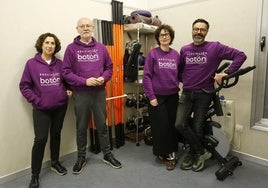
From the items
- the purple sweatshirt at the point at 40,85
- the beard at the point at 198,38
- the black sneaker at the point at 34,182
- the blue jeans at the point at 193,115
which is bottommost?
the black sneaker at the point at 34,182

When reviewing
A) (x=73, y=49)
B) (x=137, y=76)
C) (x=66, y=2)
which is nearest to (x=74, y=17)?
(x=66, y=2)

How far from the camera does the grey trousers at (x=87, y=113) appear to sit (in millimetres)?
2523

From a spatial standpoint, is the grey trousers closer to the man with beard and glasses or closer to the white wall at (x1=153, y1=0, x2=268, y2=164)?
the man with beard and glasses

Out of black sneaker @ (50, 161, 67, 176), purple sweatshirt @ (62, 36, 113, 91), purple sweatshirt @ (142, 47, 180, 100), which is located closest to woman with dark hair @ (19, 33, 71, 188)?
purple sweatshirt @ (62, 36, 113, 91)

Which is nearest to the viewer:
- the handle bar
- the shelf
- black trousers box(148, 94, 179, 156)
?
the handle bar

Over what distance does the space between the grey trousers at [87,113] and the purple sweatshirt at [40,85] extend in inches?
9.0

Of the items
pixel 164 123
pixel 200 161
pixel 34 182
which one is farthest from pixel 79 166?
pixel 200 161

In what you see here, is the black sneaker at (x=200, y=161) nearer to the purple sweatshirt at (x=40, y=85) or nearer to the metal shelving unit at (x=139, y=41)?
the metal shelving unit at (x=139, y=41)

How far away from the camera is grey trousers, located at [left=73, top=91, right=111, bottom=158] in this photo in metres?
2.52

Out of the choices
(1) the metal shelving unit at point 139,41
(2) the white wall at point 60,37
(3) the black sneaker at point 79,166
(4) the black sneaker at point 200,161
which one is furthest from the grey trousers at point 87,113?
(4) the black sneaker at point 200,161

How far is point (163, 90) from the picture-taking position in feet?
8.34

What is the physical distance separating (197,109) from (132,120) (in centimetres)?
132

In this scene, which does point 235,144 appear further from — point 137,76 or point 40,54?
point 40,54

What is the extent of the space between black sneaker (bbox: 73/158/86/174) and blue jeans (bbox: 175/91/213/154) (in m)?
1.14
